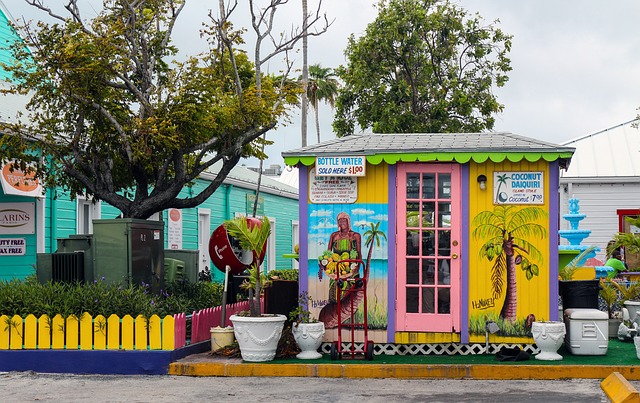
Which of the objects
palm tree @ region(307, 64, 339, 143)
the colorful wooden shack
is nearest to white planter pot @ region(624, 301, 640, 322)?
the colorful wooden shack

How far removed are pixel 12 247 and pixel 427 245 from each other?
8065 mm

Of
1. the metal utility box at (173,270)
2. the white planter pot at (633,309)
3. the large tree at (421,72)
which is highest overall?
the large tree at (421,72)

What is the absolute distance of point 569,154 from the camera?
36.2ft

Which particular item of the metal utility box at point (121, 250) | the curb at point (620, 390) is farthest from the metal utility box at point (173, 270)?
the curb at point (620, 390)

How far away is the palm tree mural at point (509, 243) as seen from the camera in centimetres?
1125

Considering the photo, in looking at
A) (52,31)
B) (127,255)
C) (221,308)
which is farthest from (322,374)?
(52,31)

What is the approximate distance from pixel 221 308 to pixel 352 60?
52.6 ft

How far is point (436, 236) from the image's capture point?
11.4 metres

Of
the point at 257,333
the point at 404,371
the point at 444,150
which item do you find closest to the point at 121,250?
the point at 257,333

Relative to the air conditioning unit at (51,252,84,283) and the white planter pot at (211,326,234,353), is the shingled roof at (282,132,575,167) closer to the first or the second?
the white planter pot at (211,326,234,353)

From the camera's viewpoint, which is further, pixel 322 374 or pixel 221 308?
pixel 221 308

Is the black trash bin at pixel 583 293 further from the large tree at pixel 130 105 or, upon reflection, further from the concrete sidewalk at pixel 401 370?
the large tree at pixel 130 105

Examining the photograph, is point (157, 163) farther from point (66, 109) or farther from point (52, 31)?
point (52, 31)

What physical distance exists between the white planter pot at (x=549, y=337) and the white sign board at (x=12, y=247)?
921 cm
